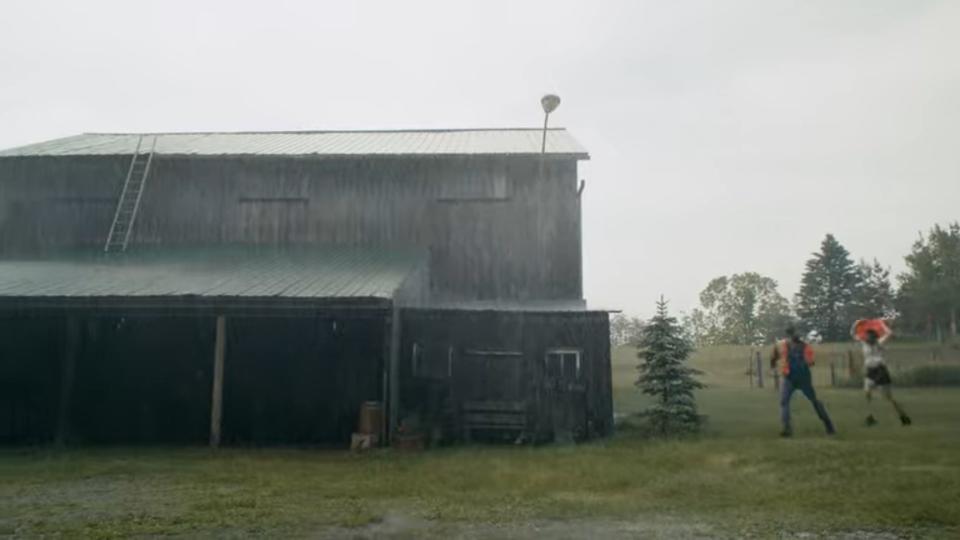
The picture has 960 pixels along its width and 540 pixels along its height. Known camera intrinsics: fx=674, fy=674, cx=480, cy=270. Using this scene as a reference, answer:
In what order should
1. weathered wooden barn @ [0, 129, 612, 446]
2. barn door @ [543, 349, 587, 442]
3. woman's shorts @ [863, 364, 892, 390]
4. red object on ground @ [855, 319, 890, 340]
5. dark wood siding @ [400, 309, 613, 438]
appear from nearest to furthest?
red object on ground @ [855, 319, 890, 340]
weathered wooden barn @ [0, 129, 612, 446]
woman's shorts @ [863, 364, 892, 390]
barn door @ [543, 349, 587, 442]
dark wood siding @ [400, 309, 613, 438]

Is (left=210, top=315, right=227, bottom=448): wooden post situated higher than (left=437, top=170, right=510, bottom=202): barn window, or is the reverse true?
(left=437, top=170, right=510, bottom=202): barn window

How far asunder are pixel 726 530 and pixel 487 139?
15829 mm

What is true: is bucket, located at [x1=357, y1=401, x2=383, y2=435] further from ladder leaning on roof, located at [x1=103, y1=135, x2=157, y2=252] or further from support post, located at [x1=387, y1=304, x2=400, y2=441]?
ladder leaning on roof, located at [x1=103, y1=135, x2=157, y2=252]

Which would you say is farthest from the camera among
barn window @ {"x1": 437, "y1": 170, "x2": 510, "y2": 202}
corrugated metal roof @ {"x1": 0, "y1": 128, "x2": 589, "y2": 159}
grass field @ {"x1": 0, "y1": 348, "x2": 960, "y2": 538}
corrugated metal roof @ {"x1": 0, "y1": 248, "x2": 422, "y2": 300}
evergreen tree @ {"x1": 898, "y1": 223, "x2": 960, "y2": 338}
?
evergreen tree @ {"x1": 898, "y1": 223, "x2": 960, "y2": 338}

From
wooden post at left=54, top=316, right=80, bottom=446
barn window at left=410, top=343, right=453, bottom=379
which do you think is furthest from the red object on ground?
wooden post at left=54, top=316, right=80, bottom=446

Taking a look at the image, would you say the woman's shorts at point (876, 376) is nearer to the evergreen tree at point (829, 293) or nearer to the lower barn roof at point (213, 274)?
the lower barn roof at point (213, 274)

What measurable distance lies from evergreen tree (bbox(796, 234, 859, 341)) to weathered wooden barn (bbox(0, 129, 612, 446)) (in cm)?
5175

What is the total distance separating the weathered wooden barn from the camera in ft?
45.2

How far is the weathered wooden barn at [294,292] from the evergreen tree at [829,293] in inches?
2037

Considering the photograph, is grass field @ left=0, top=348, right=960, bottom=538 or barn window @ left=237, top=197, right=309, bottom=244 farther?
barn window @ left=237, top=197, right=309, bottom=244

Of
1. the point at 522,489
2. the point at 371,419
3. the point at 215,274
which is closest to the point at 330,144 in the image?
the point at 215,274

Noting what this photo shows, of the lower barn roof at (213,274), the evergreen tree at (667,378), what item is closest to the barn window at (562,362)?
the evergreen tree at (667,378)

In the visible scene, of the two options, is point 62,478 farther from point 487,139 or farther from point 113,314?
point 487,139

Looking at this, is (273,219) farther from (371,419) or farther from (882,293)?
(882,293)
